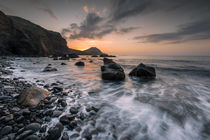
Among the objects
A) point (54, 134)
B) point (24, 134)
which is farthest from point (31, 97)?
point (54, 134)

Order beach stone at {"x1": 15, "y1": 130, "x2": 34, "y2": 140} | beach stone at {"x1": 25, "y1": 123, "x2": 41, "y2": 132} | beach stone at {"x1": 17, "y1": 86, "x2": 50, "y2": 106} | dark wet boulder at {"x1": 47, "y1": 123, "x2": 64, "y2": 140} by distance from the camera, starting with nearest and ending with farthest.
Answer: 1. beach stone at {"x1": 15, "y1": 130, "x2": 34, "y2": 140}
2. dark wet boulder at {"x1": 47, "y1": 123, "x2": 64, "y2": 140}
3. beach stone at {"x1": 25, "y1": 123, "x2": 41, "y2": 132}
4. beach stone at {"x1": 17, "y1": 86, "x2": 50, "y2": 106}

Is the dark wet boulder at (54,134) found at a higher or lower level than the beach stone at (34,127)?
lower

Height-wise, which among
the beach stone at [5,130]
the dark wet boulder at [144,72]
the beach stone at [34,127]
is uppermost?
the beach stone at [5,130]

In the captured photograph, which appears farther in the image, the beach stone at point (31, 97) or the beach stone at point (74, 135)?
the beach stone at point (31, 97)

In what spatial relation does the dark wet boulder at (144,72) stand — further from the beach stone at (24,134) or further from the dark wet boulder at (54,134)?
the beach stone at (24,134)

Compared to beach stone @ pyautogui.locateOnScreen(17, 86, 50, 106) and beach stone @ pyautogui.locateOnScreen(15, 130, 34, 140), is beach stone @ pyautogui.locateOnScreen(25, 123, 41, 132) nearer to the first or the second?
beach stone @ pyautogui.locateOnScreen(15, 130, 34, 140)

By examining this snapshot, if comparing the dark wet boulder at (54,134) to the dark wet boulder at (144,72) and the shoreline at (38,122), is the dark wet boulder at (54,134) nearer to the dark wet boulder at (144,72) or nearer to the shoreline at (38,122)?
the shoreline at (38,122)

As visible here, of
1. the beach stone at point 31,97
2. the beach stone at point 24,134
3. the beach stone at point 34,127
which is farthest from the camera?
the beach stone at point 31,97

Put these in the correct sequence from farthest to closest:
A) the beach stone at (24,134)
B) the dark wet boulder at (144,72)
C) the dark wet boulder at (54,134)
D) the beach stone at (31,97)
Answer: the dark wet boulder at (144,72)
the beach stone at (31,97)
the dark wet boulder at (54,134)
the beach stone at (24,134)

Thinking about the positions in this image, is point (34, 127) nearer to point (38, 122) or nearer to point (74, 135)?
point (38, 122)

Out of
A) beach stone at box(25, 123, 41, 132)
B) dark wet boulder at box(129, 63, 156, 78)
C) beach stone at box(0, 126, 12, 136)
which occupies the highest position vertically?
beach stone at box(0, 126, 12, 136)

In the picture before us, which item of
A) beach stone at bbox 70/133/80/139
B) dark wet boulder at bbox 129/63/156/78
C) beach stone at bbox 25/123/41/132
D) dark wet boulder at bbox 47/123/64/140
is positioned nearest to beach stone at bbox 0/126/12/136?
beach stone at bbox 25/123/41/132

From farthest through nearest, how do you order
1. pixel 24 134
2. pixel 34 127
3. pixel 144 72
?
pixel 144 72
pixel 34 127
pixel 24 134

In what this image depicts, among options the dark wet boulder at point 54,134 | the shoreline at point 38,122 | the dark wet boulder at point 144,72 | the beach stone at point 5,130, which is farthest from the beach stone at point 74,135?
the dark wet boulder at point 144,72
